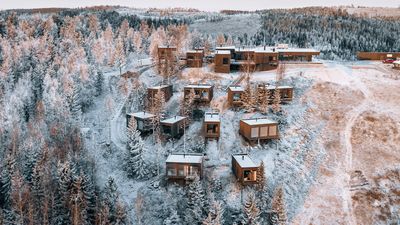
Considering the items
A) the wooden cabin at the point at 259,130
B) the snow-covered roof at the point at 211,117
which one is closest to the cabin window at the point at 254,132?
the wooden cabin at the point at 259,130

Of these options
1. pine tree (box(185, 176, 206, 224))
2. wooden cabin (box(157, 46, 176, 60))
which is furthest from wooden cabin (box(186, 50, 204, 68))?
pine tree (box(185, 176, 206, 224))

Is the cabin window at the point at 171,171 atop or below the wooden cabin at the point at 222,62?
below

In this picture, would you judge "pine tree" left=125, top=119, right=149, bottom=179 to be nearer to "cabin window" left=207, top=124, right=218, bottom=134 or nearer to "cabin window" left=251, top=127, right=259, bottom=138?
"cabin window" left=207, top=124, right=218, bottom=134

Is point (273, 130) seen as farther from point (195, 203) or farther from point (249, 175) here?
point (195, 203)

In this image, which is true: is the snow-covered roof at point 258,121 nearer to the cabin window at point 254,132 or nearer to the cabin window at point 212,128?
the cabin window at point 254,132

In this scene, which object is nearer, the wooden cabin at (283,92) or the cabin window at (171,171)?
the cabin window at (171,171)

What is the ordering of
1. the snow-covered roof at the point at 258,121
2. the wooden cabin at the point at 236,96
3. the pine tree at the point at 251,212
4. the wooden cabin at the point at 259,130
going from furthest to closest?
the wooden cabin at the point at 236,96, the snow-covered roof at the point at 258,121, the wooden cabin at the point at 259,130, the pine tree at the point at 251,212

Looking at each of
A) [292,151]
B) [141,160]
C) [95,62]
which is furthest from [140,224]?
[95,62]
